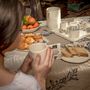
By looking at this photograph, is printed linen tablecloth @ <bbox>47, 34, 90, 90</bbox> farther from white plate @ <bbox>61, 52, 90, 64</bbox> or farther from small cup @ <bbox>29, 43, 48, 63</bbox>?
small cup @ <bbox>29, 43, 48, 63</bbox>

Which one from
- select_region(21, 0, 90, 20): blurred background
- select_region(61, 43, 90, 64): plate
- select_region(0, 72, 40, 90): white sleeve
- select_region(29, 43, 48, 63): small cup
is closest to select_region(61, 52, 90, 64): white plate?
select_region(61, 43, 90, 64): plate

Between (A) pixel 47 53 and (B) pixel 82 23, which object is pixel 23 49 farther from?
(B) pixel 82 23

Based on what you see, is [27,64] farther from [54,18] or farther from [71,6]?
[71,6]

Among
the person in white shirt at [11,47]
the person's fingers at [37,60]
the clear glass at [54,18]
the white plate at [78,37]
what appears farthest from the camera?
the clear glass at [54,18]

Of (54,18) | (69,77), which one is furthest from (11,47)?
(54,18)

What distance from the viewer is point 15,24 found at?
3.11 feet

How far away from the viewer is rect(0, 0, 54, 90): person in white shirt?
0.92 metres

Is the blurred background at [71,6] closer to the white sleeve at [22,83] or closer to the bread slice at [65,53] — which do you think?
the bread slice at [65,53]

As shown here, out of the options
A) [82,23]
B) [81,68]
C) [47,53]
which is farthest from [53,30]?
[47,53]

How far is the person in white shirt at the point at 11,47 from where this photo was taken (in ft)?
3.03

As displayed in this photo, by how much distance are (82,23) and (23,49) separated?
627 mm

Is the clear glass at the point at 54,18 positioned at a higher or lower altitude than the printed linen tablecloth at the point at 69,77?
higher

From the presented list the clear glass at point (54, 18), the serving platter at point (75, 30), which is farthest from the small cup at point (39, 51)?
the clear glass at point (54, 18)

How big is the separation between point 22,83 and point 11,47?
159 mm
